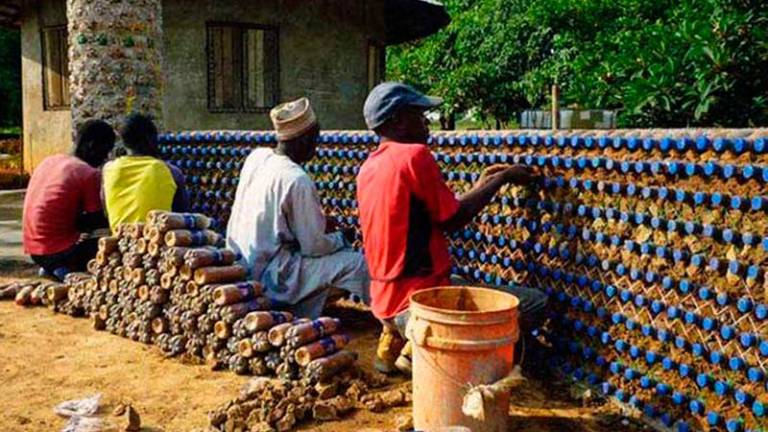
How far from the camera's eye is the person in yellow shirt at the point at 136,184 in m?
6.01

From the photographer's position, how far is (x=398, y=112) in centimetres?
439

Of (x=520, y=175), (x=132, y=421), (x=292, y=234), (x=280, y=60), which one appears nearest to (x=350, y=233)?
(x=292, y=234)

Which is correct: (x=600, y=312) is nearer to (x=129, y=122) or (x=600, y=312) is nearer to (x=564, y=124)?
(x=129, y=122)

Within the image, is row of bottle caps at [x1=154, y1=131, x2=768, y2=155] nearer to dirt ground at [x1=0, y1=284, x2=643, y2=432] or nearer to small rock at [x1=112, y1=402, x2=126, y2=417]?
dirt ground at [x1=0, y1=284, x2=643, y2=432]

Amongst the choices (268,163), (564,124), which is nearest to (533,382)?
(268,163)

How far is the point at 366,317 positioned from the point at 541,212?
2.03 metres

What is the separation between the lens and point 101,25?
25.1 feet

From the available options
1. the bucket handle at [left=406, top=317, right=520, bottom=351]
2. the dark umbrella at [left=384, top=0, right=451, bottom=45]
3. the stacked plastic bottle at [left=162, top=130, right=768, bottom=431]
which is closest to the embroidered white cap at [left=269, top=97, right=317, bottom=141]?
the stacked plastic bottle at [left=162, top=130, right=768, bottom=431]

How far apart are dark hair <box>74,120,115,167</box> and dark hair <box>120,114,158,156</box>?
0.62 meters

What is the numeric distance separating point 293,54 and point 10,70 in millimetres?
19050

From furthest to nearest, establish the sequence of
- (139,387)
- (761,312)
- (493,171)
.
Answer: (139,387), (493,171), (761,312)

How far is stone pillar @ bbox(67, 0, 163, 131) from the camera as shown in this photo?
768cm

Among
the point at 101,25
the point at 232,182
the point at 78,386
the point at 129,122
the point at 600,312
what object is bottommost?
the point at 78,386

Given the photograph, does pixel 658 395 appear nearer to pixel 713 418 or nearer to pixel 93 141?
pixel 713 418
